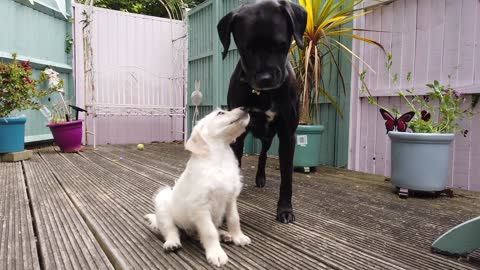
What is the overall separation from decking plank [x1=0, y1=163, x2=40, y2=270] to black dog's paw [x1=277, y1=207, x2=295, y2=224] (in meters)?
1.04

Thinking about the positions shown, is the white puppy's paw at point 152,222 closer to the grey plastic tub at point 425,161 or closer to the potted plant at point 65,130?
the grey plastic tub at point 425,161

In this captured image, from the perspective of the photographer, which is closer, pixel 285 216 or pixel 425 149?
pixel 285 216

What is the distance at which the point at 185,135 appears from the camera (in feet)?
21.4

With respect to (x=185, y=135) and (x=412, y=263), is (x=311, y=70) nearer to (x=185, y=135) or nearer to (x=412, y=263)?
(x=412, y=263)

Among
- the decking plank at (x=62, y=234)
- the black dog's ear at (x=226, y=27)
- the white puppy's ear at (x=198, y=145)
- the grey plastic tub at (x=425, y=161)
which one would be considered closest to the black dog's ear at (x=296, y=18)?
the black dog's ear at (x=226, y=27)

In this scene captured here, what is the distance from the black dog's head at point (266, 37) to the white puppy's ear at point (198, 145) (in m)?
0.43

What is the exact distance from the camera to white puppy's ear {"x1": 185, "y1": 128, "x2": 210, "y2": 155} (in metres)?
1.36

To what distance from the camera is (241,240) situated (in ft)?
4.69

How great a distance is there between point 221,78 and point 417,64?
10.3ft

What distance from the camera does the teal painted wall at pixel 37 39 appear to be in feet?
14.3

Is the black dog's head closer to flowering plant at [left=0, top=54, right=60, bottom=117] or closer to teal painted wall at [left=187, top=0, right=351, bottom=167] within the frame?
teal painted wall at [left=187, top=0, right=351, bottom=167]

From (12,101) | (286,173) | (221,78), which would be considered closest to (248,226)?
(286,173)

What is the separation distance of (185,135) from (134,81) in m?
1.36

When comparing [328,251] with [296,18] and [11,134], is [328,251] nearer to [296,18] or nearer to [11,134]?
[296,18]
